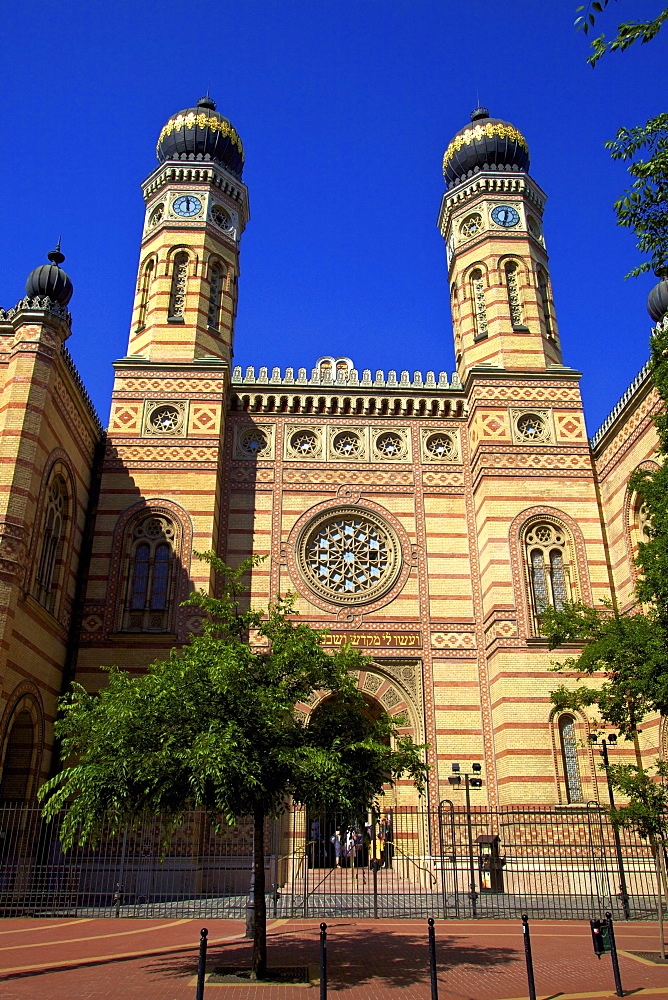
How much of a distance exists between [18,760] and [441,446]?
14.1 meters

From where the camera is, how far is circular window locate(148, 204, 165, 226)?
84.5 ft

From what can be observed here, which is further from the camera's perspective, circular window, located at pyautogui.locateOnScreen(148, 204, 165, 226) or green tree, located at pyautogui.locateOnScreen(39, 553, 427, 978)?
circular window, located at pyautogui.locateOnScreen(148, 204, 165, 226)

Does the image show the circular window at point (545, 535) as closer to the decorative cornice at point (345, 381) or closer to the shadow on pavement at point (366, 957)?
the decorative cornice at point (345, 381)

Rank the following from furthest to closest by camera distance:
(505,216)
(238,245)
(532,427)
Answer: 1. (238,245)
2. (505,216)
3. (532,427)

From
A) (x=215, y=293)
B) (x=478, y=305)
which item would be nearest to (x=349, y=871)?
(x=478, y=305)

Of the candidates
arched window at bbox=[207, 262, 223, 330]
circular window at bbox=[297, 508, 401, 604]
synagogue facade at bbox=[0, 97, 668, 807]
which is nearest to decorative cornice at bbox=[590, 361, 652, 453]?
synagogue facade at bbox=[0, 97, 668, 807]

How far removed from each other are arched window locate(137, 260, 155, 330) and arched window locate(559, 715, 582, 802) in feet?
55.7

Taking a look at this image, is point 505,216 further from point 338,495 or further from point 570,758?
point 570,758

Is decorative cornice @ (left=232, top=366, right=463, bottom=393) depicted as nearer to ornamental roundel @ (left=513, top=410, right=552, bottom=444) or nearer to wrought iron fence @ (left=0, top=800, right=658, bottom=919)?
ornamental roundel @ (left=513, top=410, right=552, bottom=444)

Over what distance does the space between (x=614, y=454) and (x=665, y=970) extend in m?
13.9

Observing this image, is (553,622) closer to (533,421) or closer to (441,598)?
(441,598)

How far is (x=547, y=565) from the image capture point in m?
20.5

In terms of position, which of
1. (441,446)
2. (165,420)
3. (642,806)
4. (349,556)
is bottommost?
(642,806)

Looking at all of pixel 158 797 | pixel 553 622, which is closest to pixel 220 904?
pixel 158 797
